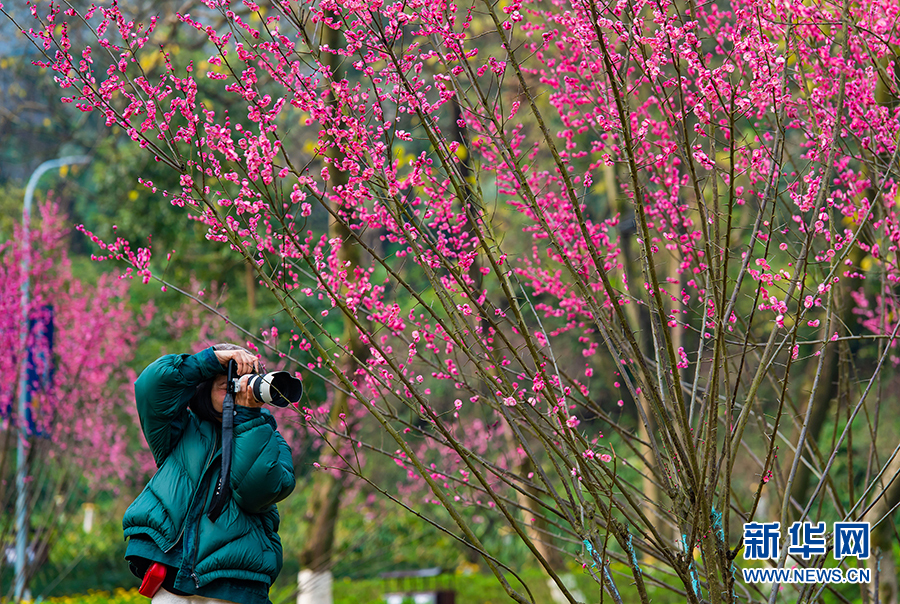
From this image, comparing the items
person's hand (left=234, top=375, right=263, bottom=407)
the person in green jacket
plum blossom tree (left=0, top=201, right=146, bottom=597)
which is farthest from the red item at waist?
plum blossom tree (left=0, top=201, right=146, bottom=597)

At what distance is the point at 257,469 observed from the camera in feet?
7.75

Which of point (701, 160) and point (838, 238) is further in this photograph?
point (838, 238)

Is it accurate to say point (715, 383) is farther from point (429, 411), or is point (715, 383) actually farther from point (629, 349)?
point (429, 411)

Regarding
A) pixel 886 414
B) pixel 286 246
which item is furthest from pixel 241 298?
pixel 286 246

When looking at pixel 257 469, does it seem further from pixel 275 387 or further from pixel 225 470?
pixel 275 387

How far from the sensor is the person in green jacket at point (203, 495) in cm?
234

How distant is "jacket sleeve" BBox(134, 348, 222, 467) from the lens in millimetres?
2414

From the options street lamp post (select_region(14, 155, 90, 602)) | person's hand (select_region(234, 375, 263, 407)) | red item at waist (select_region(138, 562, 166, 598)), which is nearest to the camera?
red item at waist (select_region(138, 562, 166, 598))

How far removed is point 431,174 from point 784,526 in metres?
1.44

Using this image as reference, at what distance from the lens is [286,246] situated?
2.45 meters

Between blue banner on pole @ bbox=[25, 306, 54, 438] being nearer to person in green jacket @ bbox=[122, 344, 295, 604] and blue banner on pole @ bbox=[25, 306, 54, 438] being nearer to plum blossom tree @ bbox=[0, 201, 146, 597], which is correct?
plum blossom tree @ bbox=[0, 201, 146, 597]

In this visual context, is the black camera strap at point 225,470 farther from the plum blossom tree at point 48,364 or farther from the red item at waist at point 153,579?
the plum blossom tree at point 48,364

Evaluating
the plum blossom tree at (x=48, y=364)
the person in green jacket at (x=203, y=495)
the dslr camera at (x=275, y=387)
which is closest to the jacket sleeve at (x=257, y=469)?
the person in green jacket at (x=203, y=495)

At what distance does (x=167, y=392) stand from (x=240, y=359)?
23 cm
